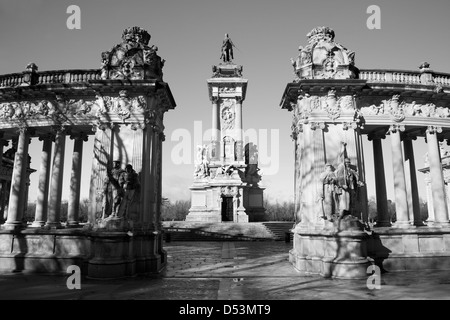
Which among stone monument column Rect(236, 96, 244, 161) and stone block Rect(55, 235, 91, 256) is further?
stone monument column Rect(236, 96, 244, 161)

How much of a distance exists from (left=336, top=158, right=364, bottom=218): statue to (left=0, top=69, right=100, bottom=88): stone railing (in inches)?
454

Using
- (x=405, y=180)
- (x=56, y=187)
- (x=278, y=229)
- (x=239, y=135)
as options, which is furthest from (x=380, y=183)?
(x=239, y=135)

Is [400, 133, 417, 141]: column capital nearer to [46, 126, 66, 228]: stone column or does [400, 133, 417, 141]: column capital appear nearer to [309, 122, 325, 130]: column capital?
[309, 122, 325, 130]: column capital

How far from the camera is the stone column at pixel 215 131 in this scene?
3719 centimetres

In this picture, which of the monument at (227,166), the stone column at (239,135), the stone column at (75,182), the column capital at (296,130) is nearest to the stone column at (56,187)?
the stone column at (75,182)

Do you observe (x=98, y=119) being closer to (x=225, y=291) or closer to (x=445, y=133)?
(x=225, y=291)

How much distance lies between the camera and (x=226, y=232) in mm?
29438

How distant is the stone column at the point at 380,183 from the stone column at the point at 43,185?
17887 mm

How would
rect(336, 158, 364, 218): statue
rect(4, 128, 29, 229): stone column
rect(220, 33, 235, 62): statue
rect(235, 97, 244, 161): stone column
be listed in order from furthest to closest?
rect(220, 33, 235, 62): statue < rect(235, 97, 244, 161): stone column < rect(4, 128, 29, 229): stone column < rect(336, 158, 364, 218): statue

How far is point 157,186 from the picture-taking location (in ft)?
48.1

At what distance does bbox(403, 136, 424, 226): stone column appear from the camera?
17.5 metres

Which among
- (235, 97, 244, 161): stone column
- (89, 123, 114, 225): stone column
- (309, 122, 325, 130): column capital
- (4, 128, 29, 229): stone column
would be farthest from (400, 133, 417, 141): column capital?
(235, 97, 244, 161): stone column

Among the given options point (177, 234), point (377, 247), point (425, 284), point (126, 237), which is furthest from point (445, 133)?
point (177, 234)

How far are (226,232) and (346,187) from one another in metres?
18.8
